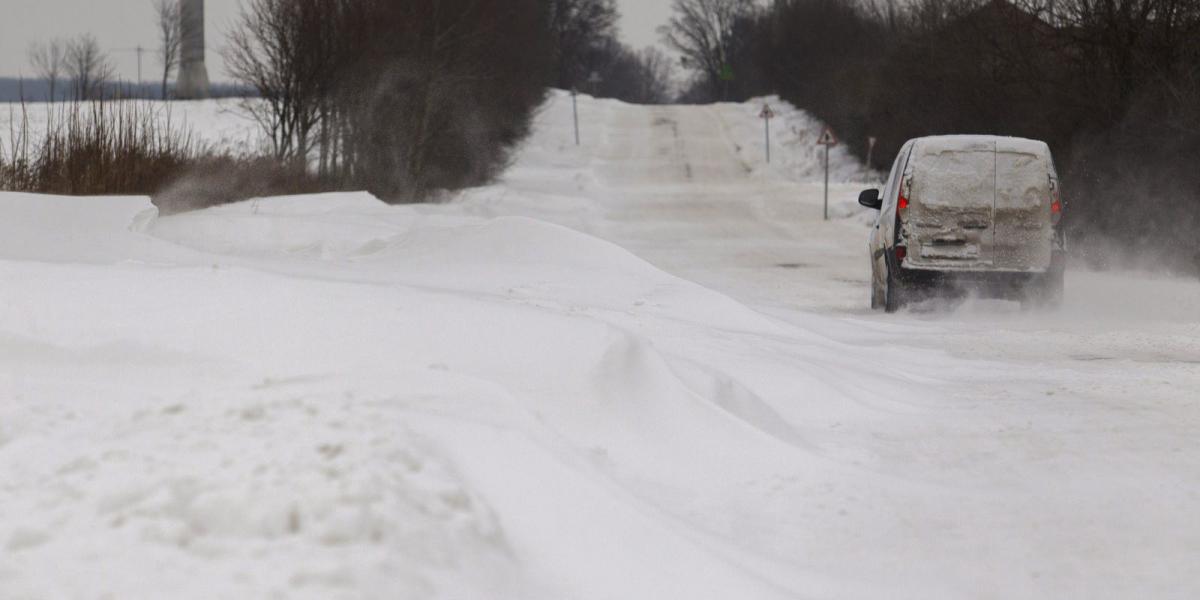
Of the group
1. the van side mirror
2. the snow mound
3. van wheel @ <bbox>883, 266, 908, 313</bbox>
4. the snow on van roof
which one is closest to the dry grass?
the snow mound

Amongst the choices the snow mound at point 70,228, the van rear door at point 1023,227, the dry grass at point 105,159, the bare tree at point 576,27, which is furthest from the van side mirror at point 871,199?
the bare tree at point 576,27

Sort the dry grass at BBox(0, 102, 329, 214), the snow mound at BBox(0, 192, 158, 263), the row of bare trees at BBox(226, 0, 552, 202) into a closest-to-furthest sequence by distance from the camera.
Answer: the snow mound at BBox(0, 192, 158, 263) → the dry grass at BBox(0, 102, 329, 214) → the row of bare trees at BBox(226, 0, 552, 202)

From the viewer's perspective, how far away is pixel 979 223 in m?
12.2

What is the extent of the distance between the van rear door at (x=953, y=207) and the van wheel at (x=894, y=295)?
0.24 meters

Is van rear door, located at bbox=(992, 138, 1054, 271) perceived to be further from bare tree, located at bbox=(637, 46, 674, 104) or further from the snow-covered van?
bare tree, located at bbox=(637, 46, 674, 104)

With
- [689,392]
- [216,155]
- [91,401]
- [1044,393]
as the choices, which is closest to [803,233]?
[216,155]

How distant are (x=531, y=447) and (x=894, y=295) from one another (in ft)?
28.0

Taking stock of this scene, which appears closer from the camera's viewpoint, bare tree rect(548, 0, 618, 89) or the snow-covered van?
the snow-covered van

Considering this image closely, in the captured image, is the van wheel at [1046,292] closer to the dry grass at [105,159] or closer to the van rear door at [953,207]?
the van rear door at [953,207]

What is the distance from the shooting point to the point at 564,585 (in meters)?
3.53

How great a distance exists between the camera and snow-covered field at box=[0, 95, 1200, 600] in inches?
131

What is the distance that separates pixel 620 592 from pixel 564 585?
0.50ft

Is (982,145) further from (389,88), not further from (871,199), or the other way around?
(389,88)

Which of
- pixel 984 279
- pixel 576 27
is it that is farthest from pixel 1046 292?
pixel 576 27
